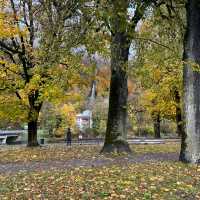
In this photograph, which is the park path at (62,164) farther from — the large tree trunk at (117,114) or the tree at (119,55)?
the tree at (119,55)

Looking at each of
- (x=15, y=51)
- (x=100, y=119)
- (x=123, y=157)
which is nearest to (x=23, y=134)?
(x=100, y=119)

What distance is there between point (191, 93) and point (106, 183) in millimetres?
5709

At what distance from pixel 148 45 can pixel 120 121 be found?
4489mm

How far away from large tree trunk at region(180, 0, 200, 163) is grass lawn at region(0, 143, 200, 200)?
1399mm

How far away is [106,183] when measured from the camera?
477 inches

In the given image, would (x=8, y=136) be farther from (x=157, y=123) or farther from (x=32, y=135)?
(x=32, y=135)

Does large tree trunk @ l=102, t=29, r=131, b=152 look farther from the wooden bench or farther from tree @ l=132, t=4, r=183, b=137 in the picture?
the wooden bench

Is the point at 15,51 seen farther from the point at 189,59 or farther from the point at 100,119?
the point at 100,119

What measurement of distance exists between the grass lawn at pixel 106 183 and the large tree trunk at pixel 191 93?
1399 millimetres

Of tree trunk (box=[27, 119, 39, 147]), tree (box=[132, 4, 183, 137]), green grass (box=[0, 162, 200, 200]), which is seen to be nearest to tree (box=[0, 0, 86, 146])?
tree trunk (box=[27, 119, 39, 147])

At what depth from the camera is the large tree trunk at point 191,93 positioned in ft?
54.0

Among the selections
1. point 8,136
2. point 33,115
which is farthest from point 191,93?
point 8,136

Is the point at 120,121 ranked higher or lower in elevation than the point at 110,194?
higher

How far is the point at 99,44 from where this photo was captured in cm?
1761
